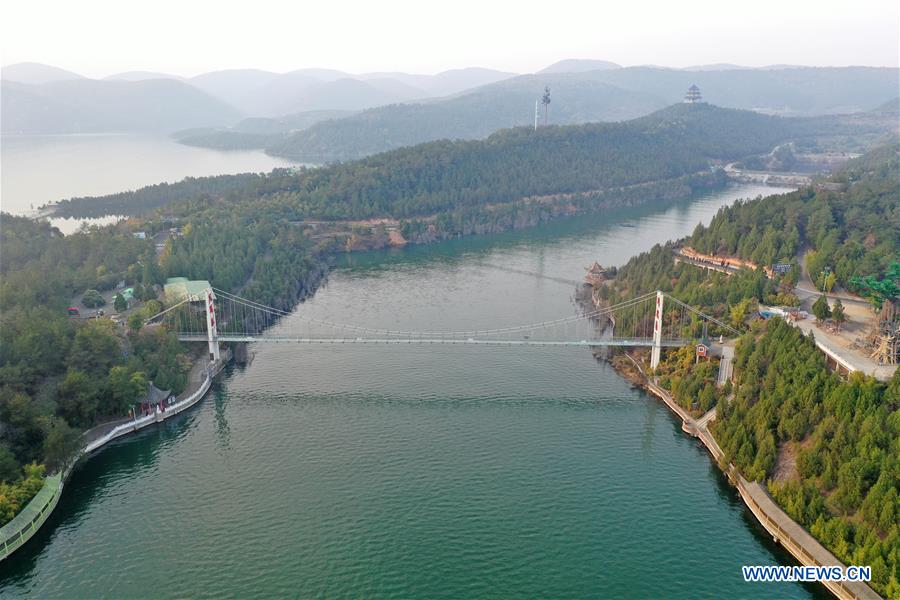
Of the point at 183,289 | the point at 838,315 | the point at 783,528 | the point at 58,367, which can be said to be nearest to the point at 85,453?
the point at 58,367

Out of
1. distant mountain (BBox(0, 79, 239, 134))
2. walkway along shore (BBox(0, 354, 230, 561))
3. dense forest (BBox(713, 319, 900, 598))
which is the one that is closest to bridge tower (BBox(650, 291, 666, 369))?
dense forest (BBox(713, 319, 900, 598))

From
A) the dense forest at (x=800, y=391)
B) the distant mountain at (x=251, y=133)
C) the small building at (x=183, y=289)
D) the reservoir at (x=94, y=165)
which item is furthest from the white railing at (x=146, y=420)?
the distant mountain at (x=251, y=133)

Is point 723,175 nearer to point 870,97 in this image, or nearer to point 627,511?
point 627,511

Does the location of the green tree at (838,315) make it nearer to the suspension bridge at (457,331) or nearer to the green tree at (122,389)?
the suspension bridge at (457,331)

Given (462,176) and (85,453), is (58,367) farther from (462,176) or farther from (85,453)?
(462,176)

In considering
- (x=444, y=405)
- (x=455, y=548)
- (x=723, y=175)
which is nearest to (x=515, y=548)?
(x=455, y=548)

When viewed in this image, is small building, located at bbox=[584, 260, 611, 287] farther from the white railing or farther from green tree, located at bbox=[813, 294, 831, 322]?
the white railing
